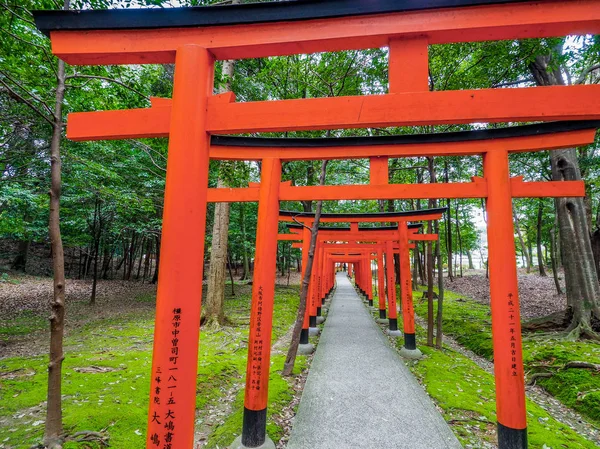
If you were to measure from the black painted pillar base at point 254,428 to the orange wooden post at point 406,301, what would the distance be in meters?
5.64

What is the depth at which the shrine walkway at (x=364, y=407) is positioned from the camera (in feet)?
14.0

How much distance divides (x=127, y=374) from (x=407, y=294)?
7.47m

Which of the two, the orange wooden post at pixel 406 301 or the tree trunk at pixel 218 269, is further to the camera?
the tree trunk at pixel 218 269

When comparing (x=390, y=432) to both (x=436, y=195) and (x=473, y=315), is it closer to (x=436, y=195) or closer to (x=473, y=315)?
(x=436, y=195)

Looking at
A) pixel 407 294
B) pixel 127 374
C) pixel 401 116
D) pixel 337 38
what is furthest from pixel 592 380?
pixel 127 374

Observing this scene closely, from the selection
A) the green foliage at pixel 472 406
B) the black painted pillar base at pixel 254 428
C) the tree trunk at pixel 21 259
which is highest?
the tree trunk at pixel 21 259

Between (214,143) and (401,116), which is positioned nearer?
(401,116)

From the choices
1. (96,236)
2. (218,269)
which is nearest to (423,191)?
(218,269)

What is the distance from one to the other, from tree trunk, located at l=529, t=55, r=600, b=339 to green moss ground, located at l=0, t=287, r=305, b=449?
827cm

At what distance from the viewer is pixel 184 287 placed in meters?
2.46

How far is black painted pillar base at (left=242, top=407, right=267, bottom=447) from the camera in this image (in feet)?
13.3

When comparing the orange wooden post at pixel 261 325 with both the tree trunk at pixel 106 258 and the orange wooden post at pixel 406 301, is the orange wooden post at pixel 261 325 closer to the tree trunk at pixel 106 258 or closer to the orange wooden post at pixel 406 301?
the orange wooden post at pixel 406 301

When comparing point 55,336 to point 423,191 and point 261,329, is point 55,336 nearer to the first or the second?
point 261,329

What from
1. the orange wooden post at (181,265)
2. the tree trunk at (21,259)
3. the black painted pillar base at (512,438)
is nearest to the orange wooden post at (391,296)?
the black painted pillar base at (512,438)
